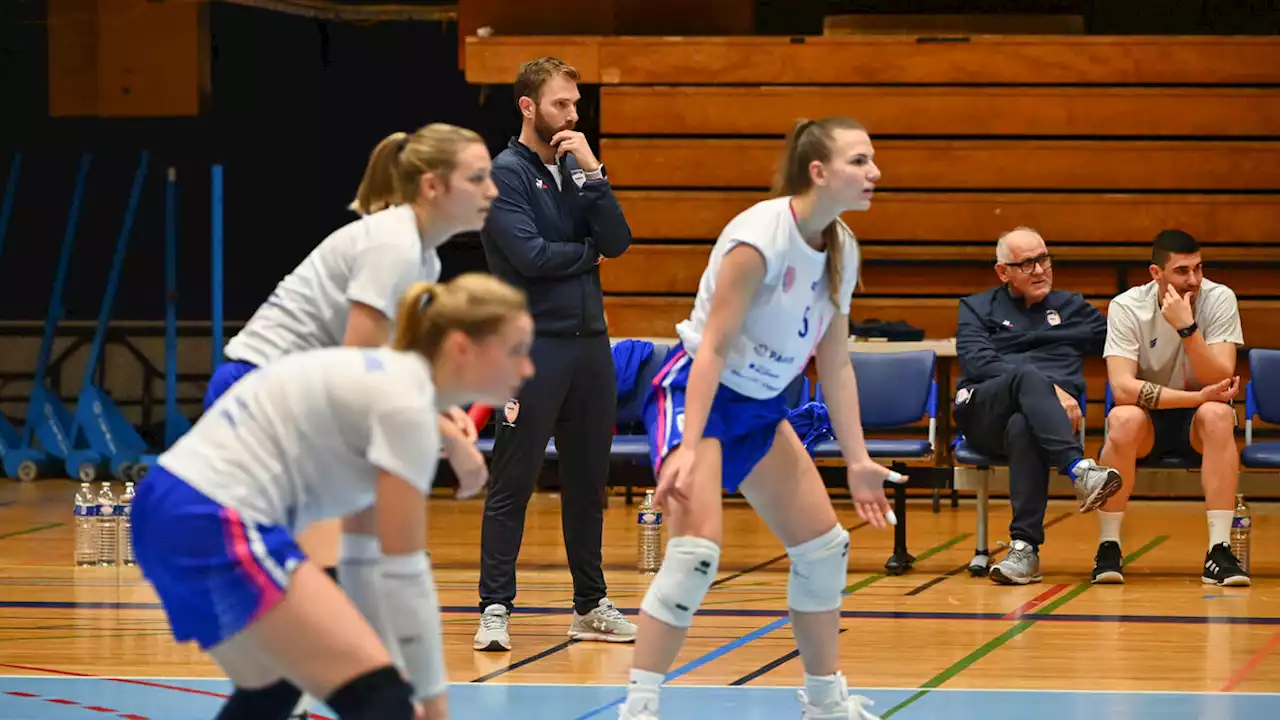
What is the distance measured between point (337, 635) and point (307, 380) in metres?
0.39

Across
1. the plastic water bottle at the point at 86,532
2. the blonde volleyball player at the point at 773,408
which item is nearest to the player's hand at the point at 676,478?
the blonde volleyball player at the point at 773,408

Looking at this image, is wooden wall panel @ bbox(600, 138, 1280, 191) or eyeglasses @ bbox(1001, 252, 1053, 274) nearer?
eyeglasses @ bbox(1001, 252, 1053, 274)

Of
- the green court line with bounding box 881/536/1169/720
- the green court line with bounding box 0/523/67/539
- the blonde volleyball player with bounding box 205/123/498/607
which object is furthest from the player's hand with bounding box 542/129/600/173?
the green court line with bounding box 0/523/67/539

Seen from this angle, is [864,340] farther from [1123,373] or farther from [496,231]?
[496,231]

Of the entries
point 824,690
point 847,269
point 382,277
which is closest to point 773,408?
point 847,269

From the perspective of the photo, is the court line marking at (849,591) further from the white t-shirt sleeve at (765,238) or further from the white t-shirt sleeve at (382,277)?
the white t-shirt sleeve at (382,277)

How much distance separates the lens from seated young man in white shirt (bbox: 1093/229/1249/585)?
686cm

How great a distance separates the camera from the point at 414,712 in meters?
2.69

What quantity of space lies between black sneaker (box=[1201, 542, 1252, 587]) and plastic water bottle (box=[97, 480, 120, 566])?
4.46 meters

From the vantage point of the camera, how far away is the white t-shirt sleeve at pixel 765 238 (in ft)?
12.7

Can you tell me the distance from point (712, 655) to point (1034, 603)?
61.8 inches

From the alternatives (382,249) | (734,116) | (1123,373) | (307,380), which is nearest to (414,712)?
(307,380)

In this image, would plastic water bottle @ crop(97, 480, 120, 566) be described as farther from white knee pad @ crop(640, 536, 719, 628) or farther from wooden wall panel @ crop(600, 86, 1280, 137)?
white knee pad @ crop(640, 536, 719, 628)

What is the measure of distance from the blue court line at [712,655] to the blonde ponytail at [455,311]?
6.04ft
